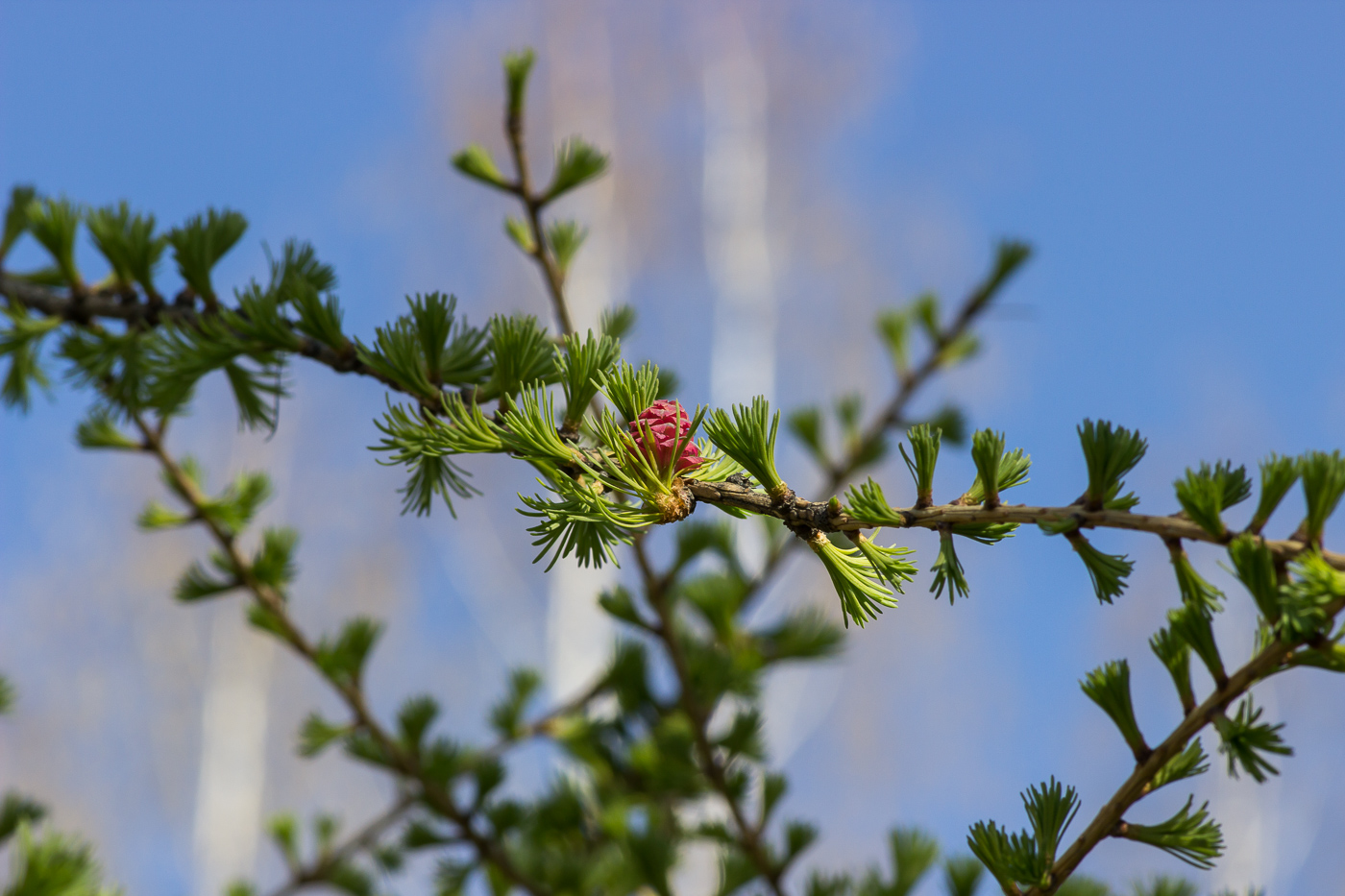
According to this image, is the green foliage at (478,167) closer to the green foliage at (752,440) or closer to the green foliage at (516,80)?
the green foliage at (516,80)

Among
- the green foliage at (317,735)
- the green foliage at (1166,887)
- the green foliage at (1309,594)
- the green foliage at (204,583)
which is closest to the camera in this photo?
the green foliage at (1309,594)

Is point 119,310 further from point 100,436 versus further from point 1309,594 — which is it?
point 1309,594

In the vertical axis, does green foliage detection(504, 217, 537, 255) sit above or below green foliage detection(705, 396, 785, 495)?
above

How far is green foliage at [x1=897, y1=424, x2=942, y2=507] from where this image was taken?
1.04 feet

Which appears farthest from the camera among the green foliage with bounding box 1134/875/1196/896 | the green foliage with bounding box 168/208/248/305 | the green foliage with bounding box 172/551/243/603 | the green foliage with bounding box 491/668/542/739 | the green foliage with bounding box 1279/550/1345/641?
the green foliage with bounding box 491/668/542/739

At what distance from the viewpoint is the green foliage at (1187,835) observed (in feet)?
1.12

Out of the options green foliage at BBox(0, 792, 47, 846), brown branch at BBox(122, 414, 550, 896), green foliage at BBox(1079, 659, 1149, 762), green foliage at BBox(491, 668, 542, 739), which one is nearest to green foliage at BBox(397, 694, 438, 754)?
brown branch at BBox(122, 414, 550, 896)

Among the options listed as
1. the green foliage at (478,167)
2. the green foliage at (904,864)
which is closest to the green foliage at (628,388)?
the green foliage at (478,167)

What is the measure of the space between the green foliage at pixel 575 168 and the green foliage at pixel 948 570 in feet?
1.25

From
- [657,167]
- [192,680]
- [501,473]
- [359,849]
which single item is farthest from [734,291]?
[359,849]

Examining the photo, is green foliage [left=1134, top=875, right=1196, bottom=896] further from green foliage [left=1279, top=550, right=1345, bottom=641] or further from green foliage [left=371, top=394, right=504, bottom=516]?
Answer: green foliage [left=371, top=394, right=504, bottom=516]

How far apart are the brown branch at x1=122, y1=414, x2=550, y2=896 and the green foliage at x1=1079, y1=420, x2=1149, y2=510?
58 centimetres

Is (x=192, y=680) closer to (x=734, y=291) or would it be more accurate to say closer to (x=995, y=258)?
(x=734, y=291)


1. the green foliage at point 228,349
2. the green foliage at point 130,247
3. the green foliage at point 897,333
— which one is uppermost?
the green foliage at point 897,333
